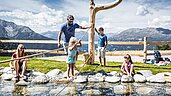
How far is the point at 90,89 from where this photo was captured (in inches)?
350

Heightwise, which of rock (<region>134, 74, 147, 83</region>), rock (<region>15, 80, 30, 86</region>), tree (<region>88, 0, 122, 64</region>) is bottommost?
rock (<region>15, 80, 30, 86</region>)

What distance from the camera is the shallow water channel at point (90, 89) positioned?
8.27 metres

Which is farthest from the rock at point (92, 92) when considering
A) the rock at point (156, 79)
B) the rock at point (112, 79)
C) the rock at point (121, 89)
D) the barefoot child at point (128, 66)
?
the rock at point (156, 79)

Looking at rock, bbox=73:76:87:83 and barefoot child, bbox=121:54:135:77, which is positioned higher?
barefoot child, bbox=121:54:135:77

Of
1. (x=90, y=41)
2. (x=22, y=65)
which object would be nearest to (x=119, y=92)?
(x=22, y=65)

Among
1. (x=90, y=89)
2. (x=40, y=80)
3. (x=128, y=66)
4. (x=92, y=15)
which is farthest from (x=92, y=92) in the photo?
(x=92, y=15)

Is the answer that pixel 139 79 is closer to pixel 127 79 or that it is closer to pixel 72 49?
pixel 127 79

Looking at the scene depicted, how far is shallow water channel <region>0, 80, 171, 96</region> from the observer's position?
8.27 m

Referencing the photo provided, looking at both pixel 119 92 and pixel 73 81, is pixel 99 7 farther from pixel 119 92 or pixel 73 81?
pixel 119 92

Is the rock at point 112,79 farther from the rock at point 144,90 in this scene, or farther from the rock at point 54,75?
the rock at point 54,75

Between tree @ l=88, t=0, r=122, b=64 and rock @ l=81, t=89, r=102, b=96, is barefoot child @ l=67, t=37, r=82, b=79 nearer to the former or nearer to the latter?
rock @ l=81, t=89, r=102, b=96

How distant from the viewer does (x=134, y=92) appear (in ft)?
27.8

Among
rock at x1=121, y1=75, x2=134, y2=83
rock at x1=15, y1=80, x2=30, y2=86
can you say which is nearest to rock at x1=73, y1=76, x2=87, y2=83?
rock at x1=121, y1=75, x2=134, y2=83

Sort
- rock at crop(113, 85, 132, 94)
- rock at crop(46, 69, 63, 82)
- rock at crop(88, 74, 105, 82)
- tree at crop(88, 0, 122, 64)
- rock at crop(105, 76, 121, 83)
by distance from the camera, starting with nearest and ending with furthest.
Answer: rock at crop(113, 85, 132, 94), rock at crop(105, 76, 121, 83), rock at crop(88, 74, 105, 82), rock at crop(46, 69, 63, 82), tree at crop(88, 0, 122, 64)
